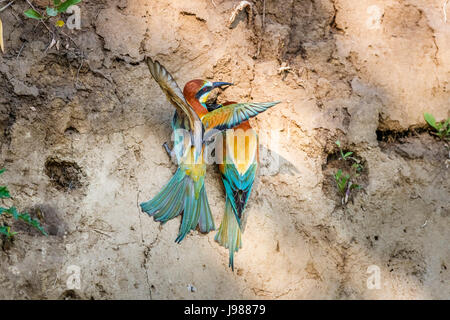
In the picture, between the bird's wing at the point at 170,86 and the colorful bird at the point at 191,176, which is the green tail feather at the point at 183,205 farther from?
the bird's wing at the point at 170,86

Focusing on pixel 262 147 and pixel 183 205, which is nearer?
pixel 183 205

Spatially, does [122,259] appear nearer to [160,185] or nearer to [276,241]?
[160,185]

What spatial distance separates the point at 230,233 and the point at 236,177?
13.7 inches

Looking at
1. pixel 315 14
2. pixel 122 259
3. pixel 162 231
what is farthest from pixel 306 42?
pixel 122 259

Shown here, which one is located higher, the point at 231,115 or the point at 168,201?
the point at 231,115

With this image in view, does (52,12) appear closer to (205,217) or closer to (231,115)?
(231,115)

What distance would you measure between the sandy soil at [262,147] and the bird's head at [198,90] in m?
0.24

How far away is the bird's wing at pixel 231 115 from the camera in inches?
139

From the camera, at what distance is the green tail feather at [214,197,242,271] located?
378 cm

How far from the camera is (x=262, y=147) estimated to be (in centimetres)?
407

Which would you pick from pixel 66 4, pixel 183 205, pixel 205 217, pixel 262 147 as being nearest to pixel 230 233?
pixel 205 217

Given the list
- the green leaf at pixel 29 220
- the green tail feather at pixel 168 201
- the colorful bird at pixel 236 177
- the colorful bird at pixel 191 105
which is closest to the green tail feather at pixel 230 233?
the colorful bird at pixel 236 177

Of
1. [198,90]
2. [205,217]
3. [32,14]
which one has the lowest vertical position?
[205,217]

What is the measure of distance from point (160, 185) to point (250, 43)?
1.22 metres
